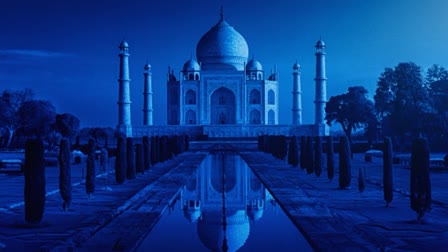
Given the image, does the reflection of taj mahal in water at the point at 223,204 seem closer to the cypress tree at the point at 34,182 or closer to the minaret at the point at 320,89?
the cypress tree at the point at 34,182

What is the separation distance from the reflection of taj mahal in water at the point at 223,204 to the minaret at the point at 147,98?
24109mm

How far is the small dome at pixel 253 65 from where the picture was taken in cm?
4119

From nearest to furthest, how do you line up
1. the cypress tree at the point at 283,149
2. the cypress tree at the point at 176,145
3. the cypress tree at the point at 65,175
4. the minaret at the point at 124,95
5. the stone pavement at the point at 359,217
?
1. the stone pavement at the point at 359,217
2. the cypress tree at the point at 65,175
3. the cypress tree at the point at 283,149
4. the cypress tree at the point at 176,145
5. the minaret at the point at 124,95

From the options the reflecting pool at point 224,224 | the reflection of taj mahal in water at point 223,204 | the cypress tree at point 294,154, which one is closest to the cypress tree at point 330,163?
the reflection of taj mahal in water at point 223,204

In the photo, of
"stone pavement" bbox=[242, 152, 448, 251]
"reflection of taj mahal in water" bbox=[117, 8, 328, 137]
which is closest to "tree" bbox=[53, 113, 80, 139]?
"reflection of taj mahal in water" bbox=[117, 8, 328, 137]

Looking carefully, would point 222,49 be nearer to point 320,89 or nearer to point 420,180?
point 320,89

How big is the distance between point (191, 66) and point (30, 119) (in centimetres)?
1344

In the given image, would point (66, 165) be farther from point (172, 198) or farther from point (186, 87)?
point (186, 87)

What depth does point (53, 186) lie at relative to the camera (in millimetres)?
12031

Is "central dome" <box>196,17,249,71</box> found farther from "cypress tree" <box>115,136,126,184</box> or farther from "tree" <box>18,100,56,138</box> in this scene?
"cypress tree" <box>115,136,126,184</box>

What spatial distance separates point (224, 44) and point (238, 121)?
609 centimetres

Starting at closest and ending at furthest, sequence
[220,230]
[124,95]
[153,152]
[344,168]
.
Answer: [220,230] < [344,168] < [153,152] < [124,95]

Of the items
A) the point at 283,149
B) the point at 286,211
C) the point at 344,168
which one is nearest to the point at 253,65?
the point at 283,149

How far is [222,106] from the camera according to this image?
39000mm
